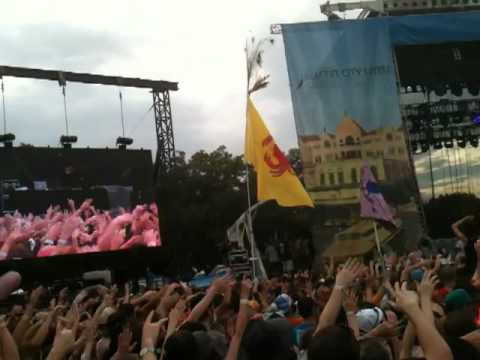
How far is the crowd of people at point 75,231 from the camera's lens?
18312 millimetres

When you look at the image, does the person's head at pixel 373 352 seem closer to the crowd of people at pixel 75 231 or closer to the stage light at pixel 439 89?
the crowd of people at pixel 75 231

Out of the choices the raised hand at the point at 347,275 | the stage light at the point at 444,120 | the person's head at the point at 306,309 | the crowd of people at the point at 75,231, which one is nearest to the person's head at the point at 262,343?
the raised hand at the point at 347,275

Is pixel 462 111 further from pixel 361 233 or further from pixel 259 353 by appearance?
pixel 259 353

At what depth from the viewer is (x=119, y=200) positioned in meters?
20.3

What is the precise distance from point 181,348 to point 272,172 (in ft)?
30.6

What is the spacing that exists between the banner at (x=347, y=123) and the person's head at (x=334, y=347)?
50.1 feet

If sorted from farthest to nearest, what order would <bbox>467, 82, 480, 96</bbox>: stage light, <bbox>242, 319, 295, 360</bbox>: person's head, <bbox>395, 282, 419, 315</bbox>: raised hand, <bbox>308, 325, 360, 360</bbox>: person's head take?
<bbox>467, 82, 480, 96</bbox>: stage light
<bbox>242, 319, 295, 360</bbox>: person's head
<bbox>395, 282, 419, 315</bbox>: raised hand
<bbox>308, 325, 360, 360</bbox>: person's head

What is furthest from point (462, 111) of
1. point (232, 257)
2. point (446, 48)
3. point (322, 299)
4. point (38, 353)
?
point (38, 353)

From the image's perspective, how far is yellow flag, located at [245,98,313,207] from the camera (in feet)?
39.8

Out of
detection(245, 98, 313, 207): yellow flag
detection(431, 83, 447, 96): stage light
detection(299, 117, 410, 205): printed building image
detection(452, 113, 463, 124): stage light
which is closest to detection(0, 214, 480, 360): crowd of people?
detection(245, 98, 313, 207): yellow flag

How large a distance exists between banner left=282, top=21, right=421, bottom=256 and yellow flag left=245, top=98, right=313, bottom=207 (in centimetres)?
519

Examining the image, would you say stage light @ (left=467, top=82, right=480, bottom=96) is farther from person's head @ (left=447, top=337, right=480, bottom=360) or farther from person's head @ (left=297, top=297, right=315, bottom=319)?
person's head @ (left=447, top=337, right=480, bottom=360)

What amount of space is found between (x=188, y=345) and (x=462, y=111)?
1802 cm

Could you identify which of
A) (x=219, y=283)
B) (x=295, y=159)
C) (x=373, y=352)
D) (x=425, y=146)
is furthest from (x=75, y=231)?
(x=295, y=159)
